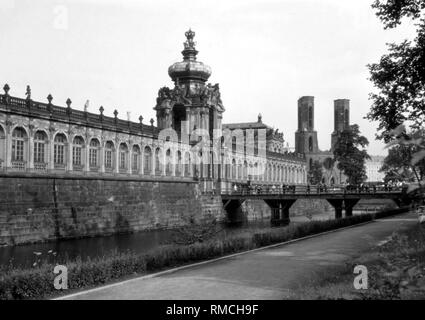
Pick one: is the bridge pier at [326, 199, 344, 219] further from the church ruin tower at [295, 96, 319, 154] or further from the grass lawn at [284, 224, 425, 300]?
the church ruin tower at [295, 96, 319, 154]

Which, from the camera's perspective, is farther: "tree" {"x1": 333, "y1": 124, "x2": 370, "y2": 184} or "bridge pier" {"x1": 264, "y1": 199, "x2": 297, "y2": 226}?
"tree" {"x1": 333, "y1": 124, "x2": 370, "y2": 184}

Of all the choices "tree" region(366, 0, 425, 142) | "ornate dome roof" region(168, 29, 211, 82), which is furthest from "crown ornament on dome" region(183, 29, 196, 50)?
"tree" region(366, 0, 425, 142)

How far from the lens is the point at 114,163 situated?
53938 mm

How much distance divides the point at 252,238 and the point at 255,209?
53626 mm

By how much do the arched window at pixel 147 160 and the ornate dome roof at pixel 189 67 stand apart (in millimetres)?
18072

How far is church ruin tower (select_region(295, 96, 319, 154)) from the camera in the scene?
154625 millimetres

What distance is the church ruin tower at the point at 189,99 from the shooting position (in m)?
70.1

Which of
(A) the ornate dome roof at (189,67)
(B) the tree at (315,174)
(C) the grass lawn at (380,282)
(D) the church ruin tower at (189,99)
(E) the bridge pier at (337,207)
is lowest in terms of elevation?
(E) the bridge pier at (337,207)

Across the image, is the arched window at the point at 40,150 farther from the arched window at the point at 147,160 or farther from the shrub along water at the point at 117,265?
the shrub along water at the point at 117,265

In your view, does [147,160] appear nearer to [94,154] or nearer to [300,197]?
[94,154]

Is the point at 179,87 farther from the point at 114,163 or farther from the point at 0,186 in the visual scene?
the point at 0,186

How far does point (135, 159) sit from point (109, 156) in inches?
184

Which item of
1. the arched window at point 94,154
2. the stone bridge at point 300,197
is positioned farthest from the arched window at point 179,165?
the arched window at point 94,154
